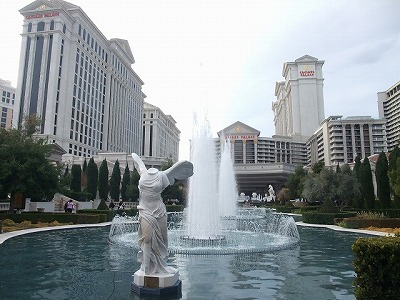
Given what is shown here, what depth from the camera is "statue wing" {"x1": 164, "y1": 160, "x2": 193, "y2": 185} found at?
7410 mm

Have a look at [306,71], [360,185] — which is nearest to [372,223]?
[360,185]

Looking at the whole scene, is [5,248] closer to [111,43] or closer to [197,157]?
[197,157]

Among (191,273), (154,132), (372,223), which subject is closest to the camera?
(191,273)

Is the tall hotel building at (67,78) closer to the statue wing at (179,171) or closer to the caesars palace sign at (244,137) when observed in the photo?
the caesars palace sign at (244,137)

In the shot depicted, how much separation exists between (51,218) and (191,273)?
18142mm

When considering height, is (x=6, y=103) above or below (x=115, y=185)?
above

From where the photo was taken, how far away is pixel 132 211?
3303cm

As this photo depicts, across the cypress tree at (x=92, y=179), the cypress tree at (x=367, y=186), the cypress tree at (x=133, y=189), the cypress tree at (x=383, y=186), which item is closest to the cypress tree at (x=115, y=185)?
the cypress tree at (x=133, y=189)

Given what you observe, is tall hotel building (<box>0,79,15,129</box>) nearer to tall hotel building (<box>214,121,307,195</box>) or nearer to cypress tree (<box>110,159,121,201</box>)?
tall hotel building (<box>214,121,307,195</box>)

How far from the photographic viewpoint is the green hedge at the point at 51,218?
22689 mm

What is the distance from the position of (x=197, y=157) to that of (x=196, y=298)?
1223cm

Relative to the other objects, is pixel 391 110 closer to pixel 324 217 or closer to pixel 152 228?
pixel 324 217

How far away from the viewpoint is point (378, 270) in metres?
5.34

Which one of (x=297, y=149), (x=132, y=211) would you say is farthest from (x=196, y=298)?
(x=297, y=149)
